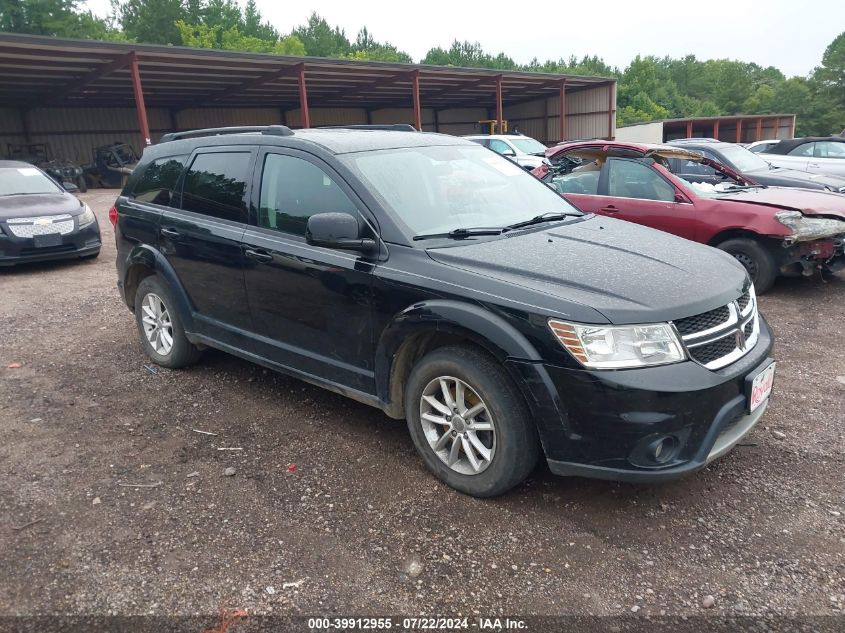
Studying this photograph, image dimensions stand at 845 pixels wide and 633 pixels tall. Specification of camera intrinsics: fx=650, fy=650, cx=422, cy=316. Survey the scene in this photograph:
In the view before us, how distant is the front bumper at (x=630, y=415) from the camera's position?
2709 mm

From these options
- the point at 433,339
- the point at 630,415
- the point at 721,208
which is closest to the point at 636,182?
the point at 721,208

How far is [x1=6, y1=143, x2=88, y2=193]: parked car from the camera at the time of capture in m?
19.8

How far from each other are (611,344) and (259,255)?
7.34ft

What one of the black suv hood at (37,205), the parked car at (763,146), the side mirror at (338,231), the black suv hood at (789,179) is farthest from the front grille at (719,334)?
the parked car at (763,146)

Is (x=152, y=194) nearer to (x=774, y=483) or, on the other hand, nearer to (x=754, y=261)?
(x=774, y=483)

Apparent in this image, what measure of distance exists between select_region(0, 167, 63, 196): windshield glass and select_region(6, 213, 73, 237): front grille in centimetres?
87

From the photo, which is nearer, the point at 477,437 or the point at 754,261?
the point at 477,437

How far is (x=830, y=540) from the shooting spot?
2830 mm

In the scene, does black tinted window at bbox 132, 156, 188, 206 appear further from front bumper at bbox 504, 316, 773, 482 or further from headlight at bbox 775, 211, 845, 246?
headlight at bbox 775, 211, 845, 246

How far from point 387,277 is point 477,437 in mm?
923

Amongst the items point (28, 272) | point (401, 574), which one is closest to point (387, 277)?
point (401, 574)

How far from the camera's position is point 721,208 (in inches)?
267

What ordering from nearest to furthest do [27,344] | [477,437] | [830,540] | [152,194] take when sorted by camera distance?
[830,540] → [477,437] → [152,194] → [27,344]

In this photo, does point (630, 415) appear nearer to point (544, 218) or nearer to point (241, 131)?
point (544, 218)
